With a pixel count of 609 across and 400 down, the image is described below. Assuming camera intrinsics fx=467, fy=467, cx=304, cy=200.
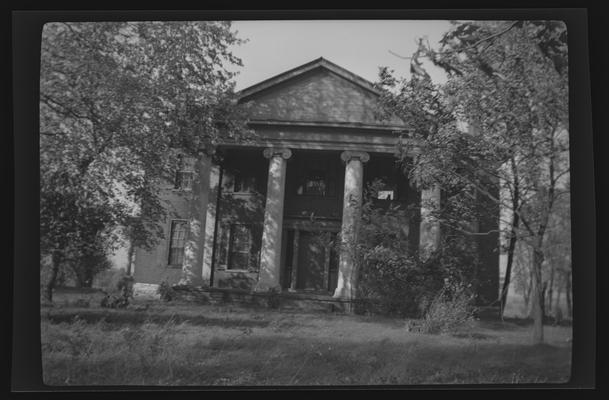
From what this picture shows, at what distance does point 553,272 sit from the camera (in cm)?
590

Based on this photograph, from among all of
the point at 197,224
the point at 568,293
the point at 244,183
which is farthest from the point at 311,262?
the point at 568,293

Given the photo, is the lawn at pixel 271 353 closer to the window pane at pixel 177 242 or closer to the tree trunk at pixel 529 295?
the tree trunk at pixel 529 295

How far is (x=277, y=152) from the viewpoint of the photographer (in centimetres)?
1093

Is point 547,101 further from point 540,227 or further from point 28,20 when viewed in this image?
point 28,20

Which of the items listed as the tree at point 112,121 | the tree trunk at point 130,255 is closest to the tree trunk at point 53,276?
the tree at point 112,121

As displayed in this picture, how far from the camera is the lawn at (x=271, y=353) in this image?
596 centimetres

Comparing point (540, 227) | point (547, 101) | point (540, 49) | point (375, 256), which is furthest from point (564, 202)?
point (375, 256)

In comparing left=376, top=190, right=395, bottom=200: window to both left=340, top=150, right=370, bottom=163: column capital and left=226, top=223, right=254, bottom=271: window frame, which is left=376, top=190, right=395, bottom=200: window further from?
left=226, top=223, right=254, bottom=271: window frame

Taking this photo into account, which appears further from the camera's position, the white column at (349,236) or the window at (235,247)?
the window at (235,247)

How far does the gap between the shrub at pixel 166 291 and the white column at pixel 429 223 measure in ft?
13.4

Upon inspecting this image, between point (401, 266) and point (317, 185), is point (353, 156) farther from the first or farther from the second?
point (401, 266)

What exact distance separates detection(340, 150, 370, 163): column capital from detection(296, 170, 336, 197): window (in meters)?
0.60

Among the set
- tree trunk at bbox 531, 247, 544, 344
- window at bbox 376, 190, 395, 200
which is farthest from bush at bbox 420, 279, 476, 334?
window at bbox 376, 190, 395, 200

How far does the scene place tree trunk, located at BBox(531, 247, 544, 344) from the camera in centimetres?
602
